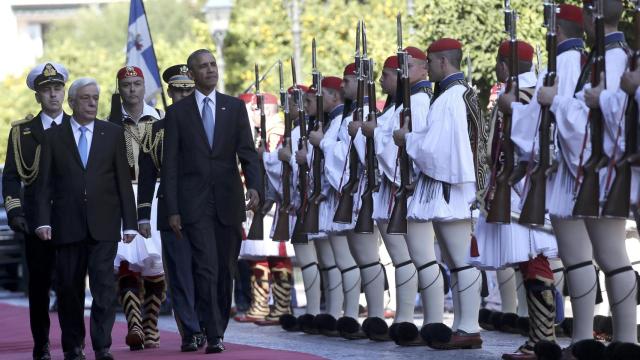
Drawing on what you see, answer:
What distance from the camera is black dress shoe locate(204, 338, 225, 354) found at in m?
11.4

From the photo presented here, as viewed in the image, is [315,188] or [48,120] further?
[315,188]

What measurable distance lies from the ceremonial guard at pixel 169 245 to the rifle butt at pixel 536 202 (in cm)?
289

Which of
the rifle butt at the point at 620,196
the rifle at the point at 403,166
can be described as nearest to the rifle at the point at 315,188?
the rifle at the point at 403,166

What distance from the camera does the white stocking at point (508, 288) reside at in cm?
1340

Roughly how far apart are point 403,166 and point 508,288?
72.1 inches

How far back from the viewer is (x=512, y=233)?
11.1 metres

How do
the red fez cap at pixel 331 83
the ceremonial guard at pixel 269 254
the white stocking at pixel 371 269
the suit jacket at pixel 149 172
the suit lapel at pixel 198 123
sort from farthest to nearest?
the ceremonial guard at pixel 269 254, the red fez cap at pixel 331 83, the white stocking at pixel 371 269, the suit jacket at pixel 149 172, the suit lapel at pixel 198 123

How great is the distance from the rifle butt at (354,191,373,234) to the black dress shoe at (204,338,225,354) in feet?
5.78

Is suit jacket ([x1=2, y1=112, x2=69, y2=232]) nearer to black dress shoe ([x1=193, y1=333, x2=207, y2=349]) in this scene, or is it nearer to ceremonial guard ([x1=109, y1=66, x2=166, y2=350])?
ceremonial guard ([x1=109, y1=66, x2=166, y2=350])

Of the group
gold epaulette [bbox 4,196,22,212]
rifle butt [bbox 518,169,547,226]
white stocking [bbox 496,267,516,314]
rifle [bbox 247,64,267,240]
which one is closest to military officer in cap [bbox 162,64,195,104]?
gold epaulette [bbox 4,196,22,212]

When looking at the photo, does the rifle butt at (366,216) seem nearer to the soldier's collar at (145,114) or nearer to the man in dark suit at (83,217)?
the soldier's collar at (145,114)

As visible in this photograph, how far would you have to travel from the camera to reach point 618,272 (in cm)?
926

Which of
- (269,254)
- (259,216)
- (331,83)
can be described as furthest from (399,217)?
(269,254)

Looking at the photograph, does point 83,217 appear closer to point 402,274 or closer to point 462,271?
point 462,271
